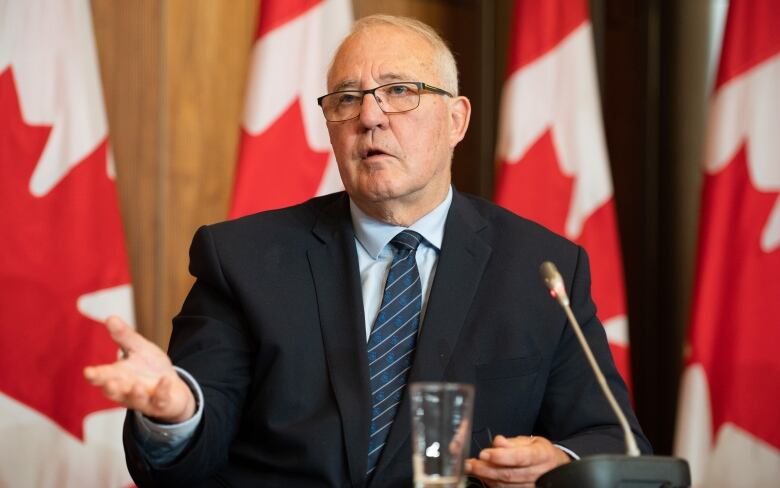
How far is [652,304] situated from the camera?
4.53 meters

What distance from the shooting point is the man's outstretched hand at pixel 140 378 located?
5.21ft

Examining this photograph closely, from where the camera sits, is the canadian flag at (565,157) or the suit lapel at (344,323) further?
the canadian flag at (565,157)

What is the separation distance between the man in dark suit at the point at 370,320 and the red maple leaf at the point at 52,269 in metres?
0.90

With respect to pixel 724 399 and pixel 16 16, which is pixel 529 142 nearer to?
pixel 724 399

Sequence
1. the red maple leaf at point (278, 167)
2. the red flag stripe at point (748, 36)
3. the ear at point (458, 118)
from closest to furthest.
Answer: the ear at point (458, 118)
the red maple leaf at point (278, 167)
the red flag stripe at point (748, 36)

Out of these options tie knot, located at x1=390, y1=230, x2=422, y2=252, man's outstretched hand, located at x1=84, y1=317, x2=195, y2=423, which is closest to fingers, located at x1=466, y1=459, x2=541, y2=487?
man's outstretched hand, located at x1=84, y1=317, x2=195, y2=423

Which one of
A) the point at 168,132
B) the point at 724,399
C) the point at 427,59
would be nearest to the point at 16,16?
the point at 168,132

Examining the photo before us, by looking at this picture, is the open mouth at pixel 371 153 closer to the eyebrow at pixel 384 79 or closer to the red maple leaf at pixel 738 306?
the eyebrow at pixel 384 79

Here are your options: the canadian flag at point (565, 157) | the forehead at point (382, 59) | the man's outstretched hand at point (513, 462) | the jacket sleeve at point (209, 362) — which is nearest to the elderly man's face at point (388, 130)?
the forehead at point (382, 59)

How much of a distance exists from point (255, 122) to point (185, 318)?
4.31ft

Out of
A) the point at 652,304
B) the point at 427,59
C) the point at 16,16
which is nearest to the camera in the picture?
the point at 427,59

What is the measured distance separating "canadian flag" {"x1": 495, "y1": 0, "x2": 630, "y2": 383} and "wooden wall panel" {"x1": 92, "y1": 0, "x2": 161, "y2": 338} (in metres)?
1.35

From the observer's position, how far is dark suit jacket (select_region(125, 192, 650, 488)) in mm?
2078

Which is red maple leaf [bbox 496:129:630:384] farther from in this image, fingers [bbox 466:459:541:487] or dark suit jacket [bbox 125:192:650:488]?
fingers [bbox 466:459:541:487]
